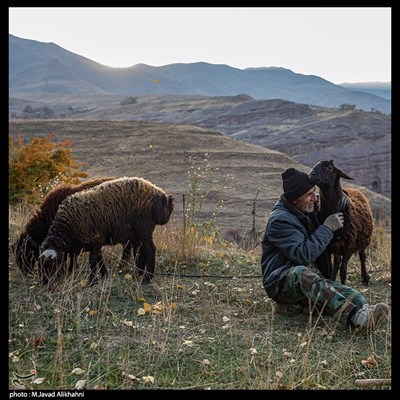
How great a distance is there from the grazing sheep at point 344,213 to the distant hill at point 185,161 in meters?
9.30

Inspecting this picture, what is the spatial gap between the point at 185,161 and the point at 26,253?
1883 cm

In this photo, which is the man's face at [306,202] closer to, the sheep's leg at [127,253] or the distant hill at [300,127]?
the sheep's leg at [127,253]

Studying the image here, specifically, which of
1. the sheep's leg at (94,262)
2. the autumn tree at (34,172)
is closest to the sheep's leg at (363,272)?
the sheep's leg at (94,262)

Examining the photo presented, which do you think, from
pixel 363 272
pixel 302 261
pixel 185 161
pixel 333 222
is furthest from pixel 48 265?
pixel 185 161

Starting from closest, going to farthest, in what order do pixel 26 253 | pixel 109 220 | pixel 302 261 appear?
pixel 302 261, pixel 109 220, pixel 26 253

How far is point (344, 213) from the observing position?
7398 millimetres

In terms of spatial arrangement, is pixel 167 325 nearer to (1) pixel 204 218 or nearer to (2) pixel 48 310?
(2) pixel 48 310

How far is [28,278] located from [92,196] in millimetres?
1379

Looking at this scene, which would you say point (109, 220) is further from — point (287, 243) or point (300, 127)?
point (300, 127)

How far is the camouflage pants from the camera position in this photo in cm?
592

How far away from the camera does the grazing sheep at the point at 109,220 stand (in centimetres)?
751

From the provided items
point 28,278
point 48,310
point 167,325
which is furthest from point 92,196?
point 167,325

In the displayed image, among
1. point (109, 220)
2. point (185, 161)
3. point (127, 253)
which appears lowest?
point (127, 253)

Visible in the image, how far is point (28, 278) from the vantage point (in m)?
→ 7.59
